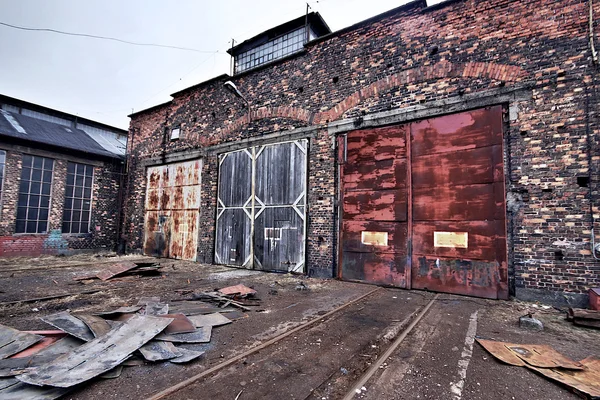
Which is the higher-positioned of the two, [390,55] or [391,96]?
[390,55]

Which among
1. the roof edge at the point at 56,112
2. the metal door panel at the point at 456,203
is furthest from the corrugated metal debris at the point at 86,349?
the roof edge at the point at 56,112

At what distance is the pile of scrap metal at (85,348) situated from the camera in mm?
2322

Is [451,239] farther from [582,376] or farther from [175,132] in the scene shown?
[175,132]

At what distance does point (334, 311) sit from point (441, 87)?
5.81m

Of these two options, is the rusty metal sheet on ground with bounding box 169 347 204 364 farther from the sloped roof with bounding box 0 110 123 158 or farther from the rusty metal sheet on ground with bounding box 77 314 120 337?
the sloped roof with bounding box 0 110 123 158

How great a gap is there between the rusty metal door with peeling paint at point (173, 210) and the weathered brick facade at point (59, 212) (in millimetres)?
2690

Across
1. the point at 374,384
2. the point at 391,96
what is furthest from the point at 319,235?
the point at 374,384

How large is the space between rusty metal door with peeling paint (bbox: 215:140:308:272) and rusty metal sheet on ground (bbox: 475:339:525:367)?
5.53 m

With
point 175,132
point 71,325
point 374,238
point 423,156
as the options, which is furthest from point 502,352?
point 175,132

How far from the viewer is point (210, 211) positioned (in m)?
10.9

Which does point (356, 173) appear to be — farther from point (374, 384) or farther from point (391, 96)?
point (374, 384)

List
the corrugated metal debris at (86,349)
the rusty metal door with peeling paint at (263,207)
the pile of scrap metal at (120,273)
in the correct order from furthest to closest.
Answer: the rusty metal door with peeling paint at (263,207), the pile of scrap metal at (120,273), the corrugated metal debris at (86,349)

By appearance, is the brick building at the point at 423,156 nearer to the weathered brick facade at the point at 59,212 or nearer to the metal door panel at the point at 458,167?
the metal door panel at the point at 458,167

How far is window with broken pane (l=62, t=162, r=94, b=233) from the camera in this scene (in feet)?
42.8
